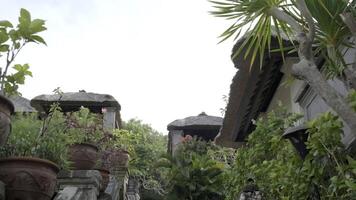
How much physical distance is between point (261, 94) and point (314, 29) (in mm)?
4119

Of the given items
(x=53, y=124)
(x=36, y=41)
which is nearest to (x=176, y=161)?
(x=53, y=124)

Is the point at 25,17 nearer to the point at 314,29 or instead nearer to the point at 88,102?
the point at 314,29

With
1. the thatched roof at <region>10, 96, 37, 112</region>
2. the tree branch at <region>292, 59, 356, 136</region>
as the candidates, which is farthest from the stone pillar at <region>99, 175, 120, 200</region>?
the thatched roof at <region>10, 96, 37, 112</region>

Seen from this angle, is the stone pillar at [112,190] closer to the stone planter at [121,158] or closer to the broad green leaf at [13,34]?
the stone planter at [121,158]

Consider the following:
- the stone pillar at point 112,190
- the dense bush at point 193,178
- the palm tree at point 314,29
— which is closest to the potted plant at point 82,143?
the stone pillar at point 112,190

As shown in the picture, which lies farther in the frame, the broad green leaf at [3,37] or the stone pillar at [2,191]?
the broad green leaf at [3,37]

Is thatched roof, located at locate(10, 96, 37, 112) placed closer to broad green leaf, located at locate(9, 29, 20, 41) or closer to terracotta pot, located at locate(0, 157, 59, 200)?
broad green leaf, located at locate(9, 29, 20, 41)

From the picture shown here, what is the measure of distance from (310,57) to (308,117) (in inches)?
76.1

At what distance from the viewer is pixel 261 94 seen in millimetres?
6934

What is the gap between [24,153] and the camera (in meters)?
3.88

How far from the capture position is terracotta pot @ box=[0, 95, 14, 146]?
3319mm

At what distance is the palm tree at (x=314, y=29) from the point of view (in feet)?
8.65

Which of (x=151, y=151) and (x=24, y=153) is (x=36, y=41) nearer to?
(x=24, y=153)

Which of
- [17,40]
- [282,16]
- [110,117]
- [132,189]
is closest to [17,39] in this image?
[17,40]
